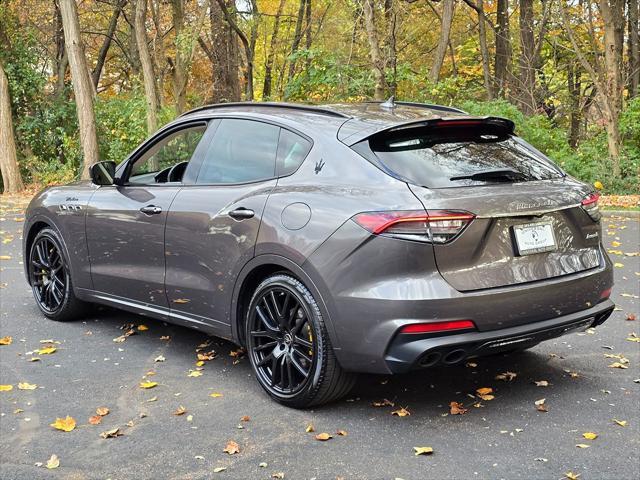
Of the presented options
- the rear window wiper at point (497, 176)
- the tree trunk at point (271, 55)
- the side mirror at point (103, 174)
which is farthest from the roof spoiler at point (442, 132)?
the tree trunk at point (271, 55)

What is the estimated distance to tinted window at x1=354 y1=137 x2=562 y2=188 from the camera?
397 cm

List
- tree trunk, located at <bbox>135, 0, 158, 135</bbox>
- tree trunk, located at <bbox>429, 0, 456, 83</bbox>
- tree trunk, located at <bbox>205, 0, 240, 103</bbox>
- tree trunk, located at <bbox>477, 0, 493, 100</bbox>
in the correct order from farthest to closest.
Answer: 1. tree trunk, located at <bbox>477, 0, 493, 100</bbox>
2. tree trunk, located at <bbox>205, 0, 240, 103</bbox>
3. tree trunk, located at <bbox>429, 0, 456, 83</bbox>
4. tree trunk, located at <bbox>135, 0, 158, 135</bbox>

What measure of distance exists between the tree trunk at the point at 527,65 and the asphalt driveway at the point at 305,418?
15.5 metres

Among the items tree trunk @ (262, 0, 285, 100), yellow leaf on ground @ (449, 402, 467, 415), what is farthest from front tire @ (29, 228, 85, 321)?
tree trunk @ (262, 0, 285, 100)

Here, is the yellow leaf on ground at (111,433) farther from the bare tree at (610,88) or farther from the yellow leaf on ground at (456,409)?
the bare tree at (610,88)

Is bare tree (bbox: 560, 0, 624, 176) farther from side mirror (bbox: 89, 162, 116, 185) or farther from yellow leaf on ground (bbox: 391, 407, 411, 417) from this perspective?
yellow leaf on ground (bbox: 391, 407, 411, 417)

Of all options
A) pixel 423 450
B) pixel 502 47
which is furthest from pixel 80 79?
pixel 502 47

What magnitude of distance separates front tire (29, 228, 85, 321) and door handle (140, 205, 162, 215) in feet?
4.25

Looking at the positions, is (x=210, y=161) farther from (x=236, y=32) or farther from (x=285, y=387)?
(x=236, y=32)

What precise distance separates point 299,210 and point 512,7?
99.8 ft

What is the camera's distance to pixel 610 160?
1630 centimetres

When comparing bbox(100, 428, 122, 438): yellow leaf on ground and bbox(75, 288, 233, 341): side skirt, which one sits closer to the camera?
bbox(100, 428, 122, 438): yellow leaf on ground

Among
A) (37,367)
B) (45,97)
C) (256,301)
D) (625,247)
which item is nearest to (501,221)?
(256,301)

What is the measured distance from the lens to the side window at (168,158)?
527cm
